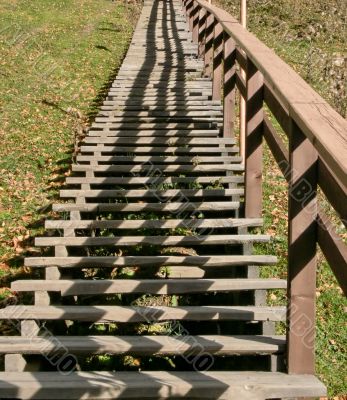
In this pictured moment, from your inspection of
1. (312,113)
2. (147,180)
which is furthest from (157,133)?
(312,113)

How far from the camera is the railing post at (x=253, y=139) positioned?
4.51 metres

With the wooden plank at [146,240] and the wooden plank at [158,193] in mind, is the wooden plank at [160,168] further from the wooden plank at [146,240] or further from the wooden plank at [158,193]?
the wooden plank at [146,240]

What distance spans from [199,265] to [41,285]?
3.84 ft

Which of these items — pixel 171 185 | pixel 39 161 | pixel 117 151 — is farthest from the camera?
pixel 39 161

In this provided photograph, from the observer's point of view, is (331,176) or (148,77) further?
(148,77)

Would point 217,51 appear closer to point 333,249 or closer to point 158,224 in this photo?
point 158,224

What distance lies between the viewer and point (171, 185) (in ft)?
18.3

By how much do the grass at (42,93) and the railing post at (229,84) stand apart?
90.1 inches

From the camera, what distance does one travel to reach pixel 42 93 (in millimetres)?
10266

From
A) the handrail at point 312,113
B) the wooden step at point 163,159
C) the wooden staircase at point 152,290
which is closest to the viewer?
the handrail at point 312,113

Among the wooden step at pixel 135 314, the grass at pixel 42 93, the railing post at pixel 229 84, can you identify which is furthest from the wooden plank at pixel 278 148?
the grass at pixel 42 93

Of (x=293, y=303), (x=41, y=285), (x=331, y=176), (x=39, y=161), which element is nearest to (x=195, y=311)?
(x=293, y=303)

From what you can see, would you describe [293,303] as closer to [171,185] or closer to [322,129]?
[322,129]

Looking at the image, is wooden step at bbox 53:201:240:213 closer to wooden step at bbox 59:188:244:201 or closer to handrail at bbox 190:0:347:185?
wooden step at bbox 59:188:244:201
